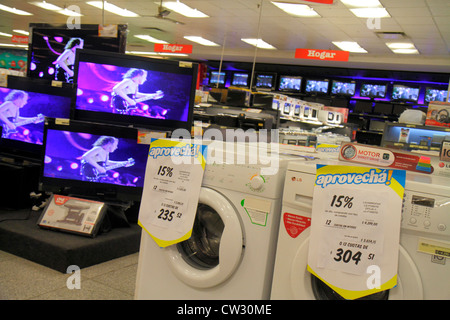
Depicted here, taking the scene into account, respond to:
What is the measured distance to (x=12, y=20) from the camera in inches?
523

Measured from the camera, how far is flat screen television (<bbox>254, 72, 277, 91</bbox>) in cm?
1467

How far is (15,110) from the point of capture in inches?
155

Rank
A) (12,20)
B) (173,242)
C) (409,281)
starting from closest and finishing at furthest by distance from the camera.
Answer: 1. (409,281)
2. (173,242)
3. (12,20)

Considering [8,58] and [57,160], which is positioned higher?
[8,58]

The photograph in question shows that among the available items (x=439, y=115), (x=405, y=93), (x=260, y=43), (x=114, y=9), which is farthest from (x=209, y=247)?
(x=405, y=93)

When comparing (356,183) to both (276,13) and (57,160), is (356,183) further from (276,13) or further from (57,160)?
(276,13)

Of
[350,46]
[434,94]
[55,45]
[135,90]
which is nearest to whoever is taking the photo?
[135,90]

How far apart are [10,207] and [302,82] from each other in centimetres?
1195

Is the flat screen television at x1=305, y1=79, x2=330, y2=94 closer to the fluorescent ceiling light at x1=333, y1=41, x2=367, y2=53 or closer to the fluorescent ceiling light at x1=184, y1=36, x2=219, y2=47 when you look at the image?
the fluorescent ceiling light at x1=333, y1=41, x2=367, y2=53

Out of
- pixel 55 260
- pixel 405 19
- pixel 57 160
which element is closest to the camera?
pixel 55 260

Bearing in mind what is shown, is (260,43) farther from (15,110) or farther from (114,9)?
(15,110)

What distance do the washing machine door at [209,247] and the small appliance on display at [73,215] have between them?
1.15 m

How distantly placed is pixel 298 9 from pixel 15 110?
569cm
